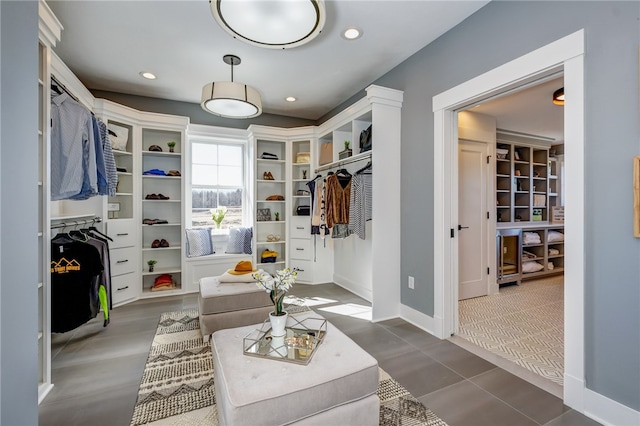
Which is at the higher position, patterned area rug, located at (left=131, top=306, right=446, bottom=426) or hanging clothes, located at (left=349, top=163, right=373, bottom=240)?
hanging clothes, located at (left=349, top=163, right=373, bottom=240)

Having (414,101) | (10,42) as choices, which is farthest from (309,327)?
(414,101)

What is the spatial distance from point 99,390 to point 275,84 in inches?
143

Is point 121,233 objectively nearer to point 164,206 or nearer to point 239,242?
point 164,206

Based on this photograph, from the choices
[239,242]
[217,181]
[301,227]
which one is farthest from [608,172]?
[217,181]

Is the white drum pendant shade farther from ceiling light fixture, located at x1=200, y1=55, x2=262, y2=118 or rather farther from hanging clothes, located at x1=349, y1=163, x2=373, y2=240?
hanging clothes, located at x1=349, y1=163, x2=373, y2=240

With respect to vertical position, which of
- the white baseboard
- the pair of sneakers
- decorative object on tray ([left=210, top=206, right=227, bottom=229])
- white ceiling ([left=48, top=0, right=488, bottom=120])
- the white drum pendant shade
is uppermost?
white ceiling ([left=48, top=0, right=488, bottom=120])

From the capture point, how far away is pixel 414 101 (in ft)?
10.1

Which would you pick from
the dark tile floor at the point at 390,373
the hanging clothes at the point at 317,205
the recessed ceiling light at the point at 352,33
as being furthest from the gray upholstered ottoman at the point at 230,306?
the recessed ceiling light at the point at 352,33

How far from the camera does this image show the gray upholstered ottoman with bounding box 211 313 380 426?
122 cm

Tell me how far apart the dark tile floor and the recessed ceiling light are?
114 inches

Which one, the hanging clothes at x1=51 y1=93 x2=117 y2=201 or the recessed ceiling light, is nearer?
the hanging clothes at x1=51 y1=93 x2=117 y2=201

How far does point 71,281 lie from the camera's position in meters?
2.37

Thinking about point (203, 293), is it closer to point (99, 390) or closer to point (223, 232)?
point (99, 390)

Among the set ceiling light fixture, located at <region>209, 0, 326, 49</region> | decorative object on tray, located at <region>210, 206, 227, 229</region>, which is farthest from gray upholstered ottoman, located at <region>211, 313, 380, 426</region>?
decorative object on tray, located at <region>210, 206, 227, 229</region>
